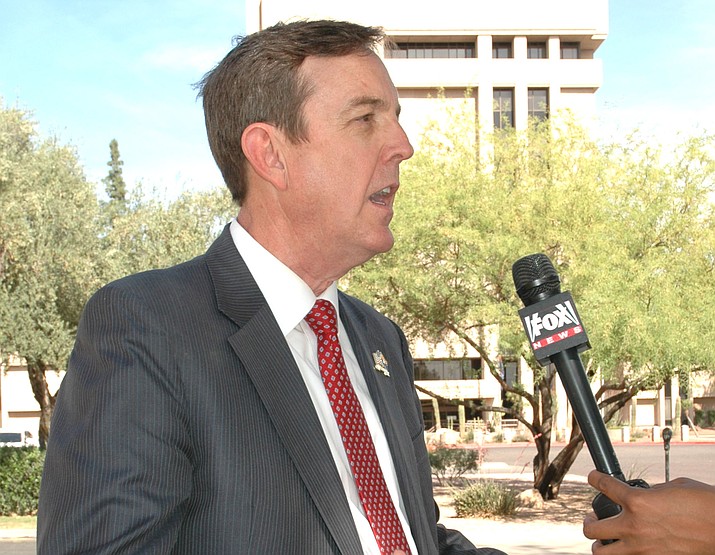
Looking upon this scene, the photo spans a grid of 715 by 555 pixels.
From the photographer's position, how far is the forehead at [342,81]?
233cm

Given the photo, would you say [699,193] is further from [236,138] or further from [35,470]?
[236,138]

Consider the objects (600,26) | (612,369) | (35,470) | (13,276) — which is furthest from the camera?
(600,26)

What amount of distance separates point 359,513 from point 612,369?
15.1 metres

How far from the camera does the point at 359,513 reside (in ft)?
6.95

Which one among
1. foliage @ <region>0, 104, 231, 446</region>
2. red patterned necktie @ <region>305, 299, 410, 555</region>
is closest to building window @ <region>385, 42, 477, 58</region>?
foliage @ <region>0, 104, 231, 446</region>

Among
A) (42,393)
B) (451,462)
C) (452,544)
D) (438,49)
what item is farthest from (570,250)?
(438,49)

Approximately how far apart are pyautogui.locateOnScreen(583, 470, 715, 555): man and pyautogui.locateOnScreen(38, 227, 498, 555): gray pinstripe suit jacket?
1.75 ft

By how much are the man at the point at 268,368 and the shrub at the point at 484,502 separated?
1618 cm

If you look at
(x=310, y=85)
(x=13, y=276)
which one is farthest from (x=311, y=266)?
(x=13, y=276)

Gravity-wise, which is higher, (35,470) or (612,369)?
(612,369)

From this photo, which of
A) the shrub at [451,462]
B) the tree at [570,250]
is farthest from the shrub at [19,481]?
the shrub at [451,462]

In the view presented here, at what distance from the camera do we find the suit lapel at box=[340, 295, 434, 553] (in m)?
2.26

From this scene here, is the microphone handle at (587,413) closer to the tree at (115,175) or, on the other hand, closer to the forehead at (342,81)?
the forehead at (342,81)

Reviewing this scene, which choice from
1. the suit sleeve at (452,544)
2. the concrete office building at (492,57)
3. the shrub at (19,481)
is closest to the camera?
the suit sleeve at (452,544)
